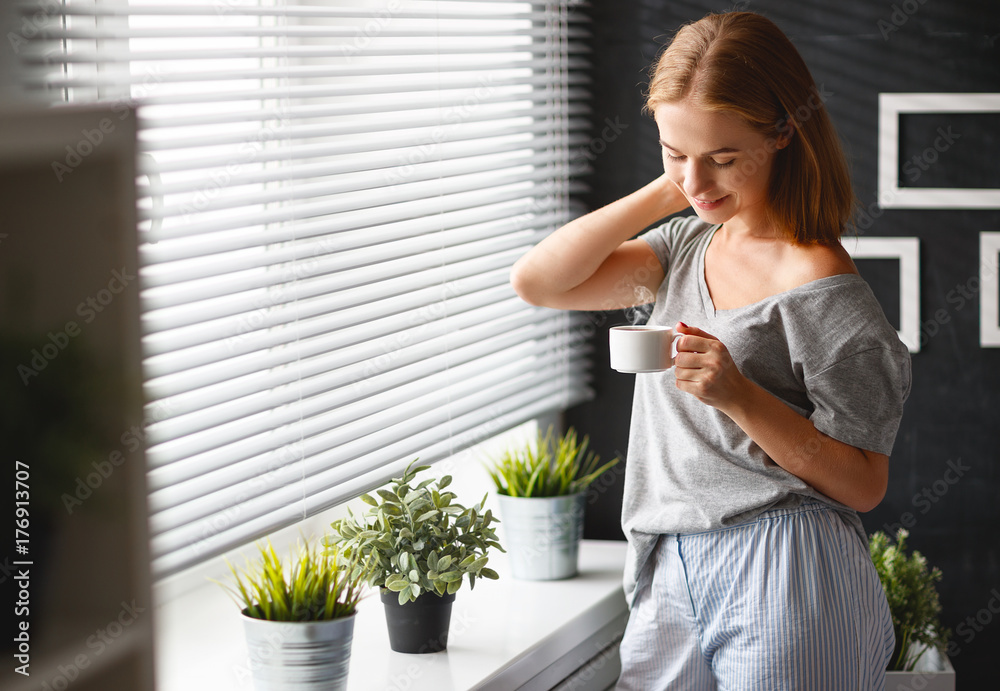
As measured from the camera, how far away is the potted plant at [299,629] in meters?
1.45

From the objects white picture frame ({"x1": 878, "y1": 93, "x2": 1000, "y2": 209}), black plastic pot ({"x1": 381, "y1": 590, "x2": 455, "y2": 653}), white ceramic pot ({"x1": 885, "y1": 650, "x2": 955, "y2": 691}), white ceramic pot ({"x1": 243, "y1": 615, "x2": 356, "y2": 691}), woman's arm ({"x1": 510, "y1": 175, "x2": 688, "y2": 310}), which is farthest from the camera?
white picture frame ({"x1": 878, "y1": 93, "x2": 1000, "y2": 209})

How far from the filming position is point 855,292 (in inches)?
53.3

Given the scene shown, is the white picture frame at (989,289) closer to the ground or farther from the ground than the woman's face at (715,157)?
closer to the ground

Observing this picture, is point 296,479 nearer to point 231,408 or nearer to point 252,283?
point 231,408

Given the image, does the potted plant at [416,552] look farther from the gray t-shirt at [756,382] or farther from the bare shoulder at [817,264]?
the bare shoulder at [817,264]

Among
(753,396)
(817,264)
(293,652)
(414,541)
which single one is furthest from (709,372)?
(293,652)

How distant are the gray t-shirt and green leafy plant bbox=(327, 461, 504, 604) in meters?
0.29

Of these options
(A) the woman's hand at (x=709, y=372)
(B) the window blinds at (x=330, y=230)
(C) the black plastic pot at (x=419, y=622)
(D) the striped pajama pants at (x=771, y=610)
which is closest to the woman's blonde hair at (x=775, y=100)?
(A) the woman's hand at (x=709, y=372)

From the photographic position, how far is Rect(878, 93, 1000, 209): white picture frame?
2.24 metres

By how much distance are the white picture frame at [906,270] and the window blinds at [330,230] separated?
30.0 inches

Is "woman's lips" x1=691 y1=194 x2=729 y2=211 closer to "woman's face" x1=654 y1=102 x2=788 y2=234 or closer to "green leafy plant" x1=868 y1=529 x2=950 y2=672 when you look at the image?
"woman's face" x1=654 y1=102 x2=788 y2=234

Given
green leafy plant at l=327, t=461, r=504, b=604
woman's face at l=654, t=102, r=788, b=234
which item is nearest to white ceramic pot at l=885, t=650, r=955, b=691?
green leafy plant at l=327, t=461, r=504, b=604

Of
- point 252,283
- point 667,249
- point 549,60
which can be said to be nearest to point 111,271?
point 252,283

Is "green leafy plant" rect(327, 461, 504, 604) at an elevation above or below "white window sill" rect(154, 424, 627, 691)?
above
